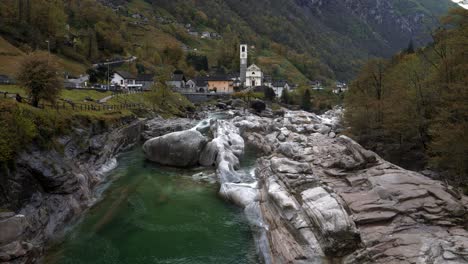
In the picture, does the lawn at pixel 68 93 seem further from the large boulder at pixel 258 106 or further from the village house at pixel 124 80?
the large boulder at pixel 258 106

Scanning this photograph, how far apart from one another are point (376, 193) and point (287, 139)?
1054 inches

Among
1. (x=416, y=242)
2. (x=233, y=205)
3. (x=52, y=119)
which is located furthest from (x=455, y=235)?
(x=52, y=119)

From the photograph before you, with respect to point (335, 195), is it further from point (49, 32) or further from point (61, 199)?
point (49, 32)

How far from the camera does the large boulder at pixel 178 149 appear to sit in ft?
122

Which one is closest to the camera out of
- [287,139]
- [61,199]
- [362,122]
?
[61,199]

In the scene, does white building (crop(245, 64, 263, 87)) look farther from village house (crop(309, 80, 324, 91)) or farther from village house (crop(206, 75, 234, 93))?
village house (crop(309, 80, 324, 91))

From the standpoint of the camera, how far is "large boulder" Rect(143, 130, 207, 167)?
3716 centimetres

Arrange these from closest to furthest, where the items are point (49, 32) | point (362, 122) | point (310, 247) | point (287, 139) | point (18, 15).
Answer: point (310, 247)
point (362, 122)
point (287, 139)
point (18, 15)
point (49, 32)

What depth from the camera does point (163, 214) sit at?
24703mm

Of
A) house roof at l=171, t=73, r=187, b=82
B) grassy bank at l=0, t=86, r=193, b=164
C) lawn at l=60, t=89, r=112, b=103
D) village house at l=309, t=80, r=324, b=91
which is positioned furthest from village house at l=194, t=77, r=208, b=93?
grassy bank at l=0, t=86, r=193, b=164

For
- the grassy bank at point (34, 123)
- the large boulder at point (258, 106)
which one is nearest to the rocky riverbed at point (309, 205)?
the grassy bank at point (34, 123)

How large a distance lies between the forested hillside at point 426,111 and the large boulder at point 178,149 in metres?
21.9

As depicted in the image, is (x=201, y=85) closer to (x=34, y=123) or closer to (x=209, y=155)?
(x=209, y=155)

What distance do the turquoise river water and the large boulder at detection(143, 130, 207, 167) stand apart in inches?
226
